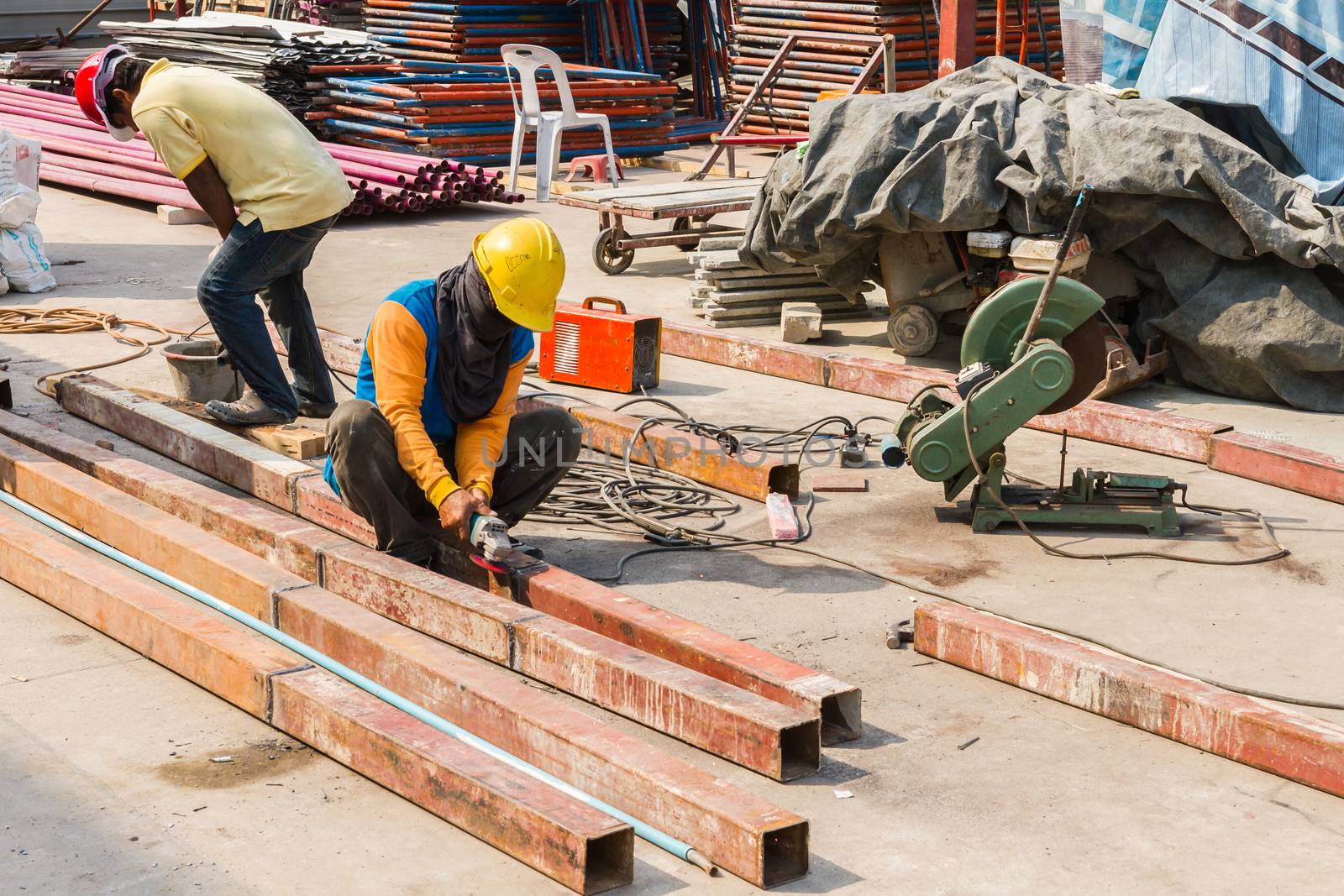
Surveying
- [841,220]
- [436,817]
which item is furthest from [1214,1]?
[436,817]

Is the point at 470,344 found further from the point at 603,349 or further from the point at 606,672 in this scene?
the point at 603,349

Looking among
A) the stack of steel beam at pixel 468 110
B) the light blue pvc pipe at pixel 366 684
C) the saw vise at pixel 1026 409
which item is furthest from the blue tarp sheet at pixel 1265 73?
the stack of steel beam at pixel 468 110

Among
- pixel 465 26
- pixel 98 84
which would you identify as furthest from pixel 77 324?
pixel 465 26

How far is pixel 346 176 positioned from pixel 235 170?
5.49 meters

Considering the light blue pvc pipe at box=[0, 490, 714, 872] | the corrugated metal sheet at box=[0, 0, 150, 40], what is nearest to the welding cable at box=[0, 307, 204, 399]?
the light blue pvc pipe at box=[0, 490, 714, 872]

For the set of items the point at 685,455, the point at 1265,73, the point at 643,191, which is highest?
the point at 1265,73

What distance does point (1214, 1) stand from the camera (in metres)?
8.57

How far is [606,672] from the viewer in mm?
4172

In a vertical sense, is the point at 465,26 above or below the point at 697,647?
above

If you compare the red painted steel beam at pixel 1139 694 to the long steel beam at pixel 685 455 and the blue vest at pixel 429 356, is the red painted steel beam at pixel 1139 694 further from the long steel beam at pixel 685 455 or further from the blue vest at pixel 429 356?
the blue vest at pixel 429 356

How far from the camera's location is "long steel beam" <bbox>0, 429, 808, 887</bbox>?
336 centimetres

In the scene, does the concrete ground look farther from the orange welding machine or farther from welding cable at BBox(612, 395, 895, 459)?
the orange welding machine

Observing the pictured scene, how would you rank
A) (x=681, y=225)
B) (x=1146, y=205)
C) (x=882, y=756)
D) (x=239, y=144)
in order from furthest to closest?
(x=681, y=225)
(x=1146, y=205)
(x=239, y=144)
(x=882, y=756)

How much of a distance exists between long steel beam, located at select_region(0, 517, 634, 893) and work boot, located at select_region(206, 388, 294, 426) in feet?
5.73
